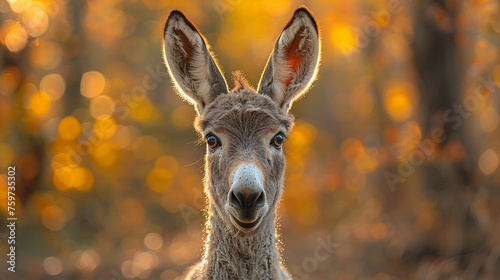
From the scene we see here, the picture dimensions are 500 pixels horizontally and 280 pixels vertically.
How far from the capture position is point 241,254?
17.1 feet

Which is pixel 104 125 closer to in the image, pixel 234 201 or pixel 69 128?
pixel 69 128

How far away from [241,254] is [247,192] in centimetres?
96

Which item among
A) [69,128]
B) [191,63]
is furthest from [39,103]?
[191,63]

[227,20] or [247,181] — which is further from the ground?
[227,20]

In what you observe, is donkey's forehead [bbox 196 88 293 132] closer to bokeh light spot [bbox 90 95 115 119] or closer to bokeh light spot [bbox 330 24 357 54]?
bokeh light spot [bbox 330 24 357 54]

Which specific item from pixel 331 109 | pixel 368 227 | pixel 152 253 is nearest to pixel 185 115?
pixel 331 109

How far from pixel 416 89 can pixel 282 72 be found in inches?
248

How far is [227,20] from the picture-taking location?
1013 inches

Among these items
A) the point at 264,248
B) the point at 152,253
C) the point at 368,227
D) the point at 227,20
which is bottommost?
the point at 264,248

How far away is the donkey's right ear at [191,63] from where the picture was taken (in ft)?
18.5

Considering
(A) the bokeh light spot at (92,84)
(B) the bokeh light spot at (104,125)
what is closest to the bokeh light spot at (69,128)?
(B) the bokeh light spot at (104,125)

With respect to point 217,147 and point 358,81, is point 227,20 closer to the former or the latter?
point 358,81

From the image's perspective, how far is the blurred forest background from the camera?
405 inches

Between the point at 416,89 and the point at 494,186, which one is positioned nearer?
the point at 494,186
